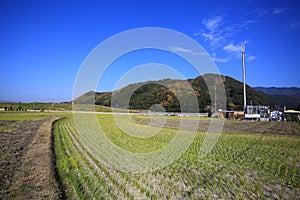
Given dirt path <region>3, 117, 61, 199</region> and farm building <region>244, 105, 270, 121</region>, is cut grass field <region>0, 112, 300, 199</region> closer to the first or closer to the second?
dirt path <region>3, 117, 61, 199</region>

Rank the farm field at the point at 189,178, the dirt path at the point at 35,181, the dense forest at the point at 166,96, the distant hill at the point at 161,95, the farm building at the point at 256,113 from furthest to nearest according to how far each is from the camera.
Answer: the farm building at the point at 256,113 → the distant hill at the point at 161,95 → the dense forest at the point at 166,96 → the farm field at the point at 189,178 → the dirt path at the point at 35,181

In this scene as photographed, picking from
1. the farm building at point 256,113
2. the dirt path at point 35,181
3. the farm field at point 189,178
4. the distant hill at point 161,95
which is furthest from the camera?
the farm building at point 256,113

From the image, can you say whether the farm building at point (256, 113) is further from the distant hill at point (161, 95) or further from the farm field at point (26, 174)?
the farm field at point (26, 174)

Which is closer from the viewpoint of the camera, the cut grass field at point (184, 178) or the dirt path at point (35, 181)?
the dirt path at point (35, 181)

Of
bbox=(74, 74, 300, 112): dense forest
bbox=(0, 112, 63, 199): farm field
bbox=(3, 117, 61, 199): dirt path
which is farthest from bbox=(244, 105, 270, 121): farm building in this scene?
bbox=(3, 117, 61, 199): dirt path

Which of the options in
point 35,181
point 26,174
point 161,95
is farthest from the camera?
point 161,95

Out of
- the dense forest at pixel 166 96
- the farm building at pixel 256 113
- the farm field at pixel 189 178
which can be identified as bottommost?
the farm field at pixel 189 178

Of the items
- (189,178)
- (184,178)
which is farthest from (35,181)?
(189,178)

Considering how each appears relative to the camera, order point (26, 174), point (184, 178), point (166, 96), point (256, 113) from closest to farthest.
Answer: point (26, 174), point (184, 178), point (256, 113), point (166, 96)

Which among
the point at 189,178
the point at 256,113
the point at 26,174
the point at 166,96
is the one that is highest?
the point at 166,96

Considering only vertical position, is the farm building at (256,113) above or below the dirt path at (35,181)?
above

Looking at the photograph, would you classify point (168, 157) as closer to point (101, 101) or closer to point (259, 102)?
point (101, 101)

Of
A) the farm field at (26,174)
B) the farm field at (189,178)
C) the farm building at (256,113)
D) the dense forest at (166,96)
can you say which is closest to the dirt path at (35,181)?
the farm field at (26,174)

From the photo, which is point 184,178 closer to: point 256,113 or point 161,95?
point 161,95
